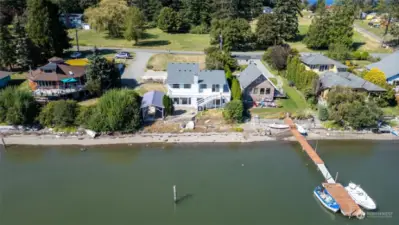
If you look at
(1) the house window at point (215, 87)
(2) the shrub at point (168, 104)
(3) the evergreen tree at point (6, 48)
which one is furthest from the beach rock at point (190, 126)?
(3) the evergreen tree at point (6, 48)

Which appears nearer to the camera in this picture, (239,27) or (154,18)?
(239,27)

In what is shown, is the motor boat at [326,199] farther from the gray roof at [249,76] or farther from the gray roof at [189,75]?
the gray roof at [249,76]

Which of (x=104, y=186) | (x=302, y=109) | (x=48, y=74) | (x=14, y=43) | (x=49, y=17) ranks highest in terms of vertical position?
(x=49, y=17)

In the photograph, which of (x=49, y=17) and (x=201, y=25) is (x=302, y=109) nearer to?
(x=49, y=17)

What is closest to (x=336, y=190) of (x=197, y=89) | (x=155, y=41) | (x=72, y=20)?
(x=197, y=89)

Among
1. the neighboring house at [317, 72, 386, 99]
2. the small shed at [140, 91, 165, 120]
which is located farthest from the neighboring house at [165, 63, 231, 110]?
the neighboring house at [317, 72, 386, 99]

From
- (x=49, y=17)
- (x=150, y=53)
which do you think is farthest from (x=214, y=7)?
(x=49, y=17)
